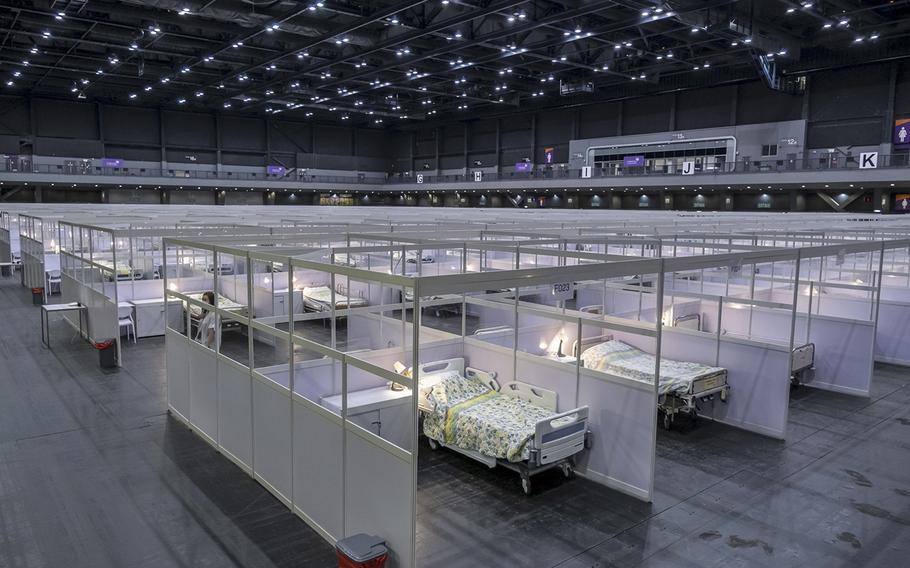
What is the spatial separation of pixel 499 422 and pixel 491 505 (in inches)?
38.4

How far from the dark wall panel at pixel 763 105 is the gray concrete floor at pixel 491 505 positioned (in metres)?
37.2

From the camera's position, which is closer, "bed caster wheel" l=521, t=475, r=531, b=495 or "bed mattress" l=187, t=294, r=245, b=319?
"bed caster wheel" l=521, t=475, r=531, b=495

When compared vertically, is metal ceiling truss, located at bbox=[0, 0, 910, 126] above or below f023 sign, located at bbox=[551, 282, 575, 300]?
above

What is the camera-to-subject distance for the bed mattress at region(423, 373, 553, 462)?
721 cm

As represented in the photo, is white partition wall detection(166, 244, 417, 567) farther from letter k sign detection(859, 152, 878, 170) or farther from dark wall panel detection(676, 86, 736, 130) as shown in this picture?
dark wall panel detection(676, 86, 736, 130)

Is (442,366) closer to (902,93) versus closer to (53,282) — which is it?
(53,282)

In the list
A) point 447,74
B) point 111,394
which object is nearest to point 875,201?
point 447,74

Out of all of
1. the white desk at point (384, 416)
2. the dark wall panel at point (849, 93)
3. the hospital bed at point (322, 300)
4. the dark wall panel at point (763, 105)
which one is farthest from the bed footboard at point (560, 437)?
the dark wall panel at point (763, 105)

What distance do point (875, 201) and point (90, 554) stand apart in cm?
4110

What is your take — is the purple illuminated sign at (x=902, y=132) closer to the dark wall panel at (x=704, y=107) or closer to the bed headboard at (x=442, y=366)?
the dark wall panel at (x=704, y=107)

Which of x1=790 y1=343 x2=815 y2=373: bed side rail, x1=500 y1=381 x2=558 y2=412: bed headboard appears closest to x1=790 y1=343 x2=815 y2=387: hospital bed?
x1=790 y1=343 x2=815 y2=373: bed side rail

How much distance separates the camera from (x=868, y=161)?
32.6 m

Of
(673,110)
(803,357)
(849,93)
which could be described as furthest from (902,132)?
(803,357)

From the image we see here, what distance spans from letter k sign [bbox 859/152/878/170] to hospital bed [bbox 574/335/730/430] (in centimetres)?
2930
